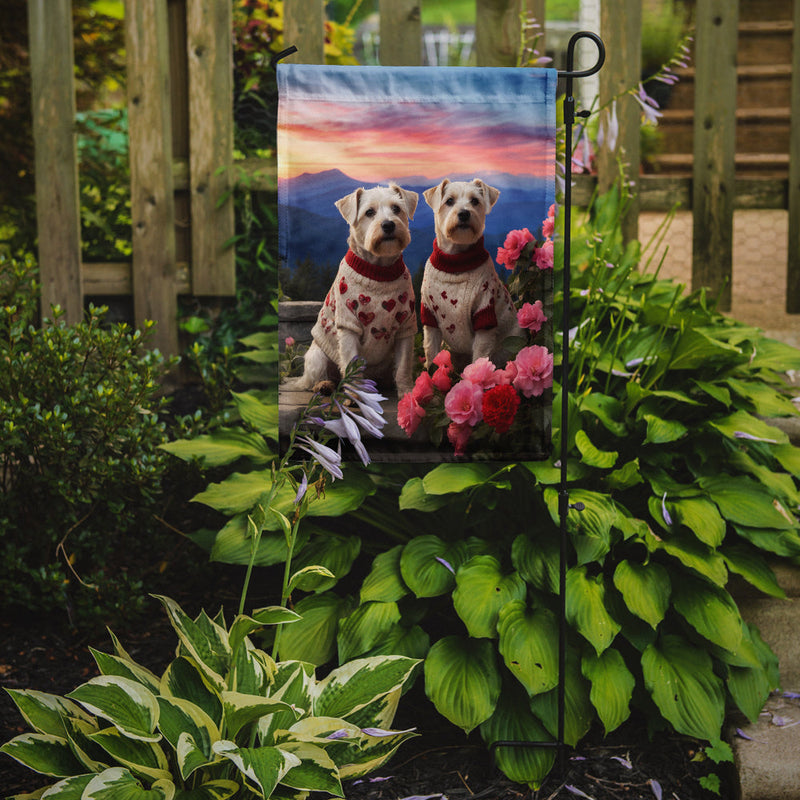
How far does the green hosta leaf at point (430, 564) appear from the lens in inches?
82.8

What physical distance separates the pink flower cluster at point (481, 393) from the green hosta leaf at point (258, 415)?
2.31 ft

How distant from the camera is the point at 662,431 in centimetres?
227

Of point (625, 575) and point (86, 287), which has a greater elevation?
point (86, 287)

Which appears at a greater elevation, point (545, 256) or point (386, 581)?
point (545, 256)

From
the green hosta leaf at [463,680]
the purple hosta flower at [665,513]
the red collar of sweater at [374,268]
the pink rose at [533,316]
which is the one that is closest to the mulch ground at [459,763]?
the green hosta leaf at [463,680]

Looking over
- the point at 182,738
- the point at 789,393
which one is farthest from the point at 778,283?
the point at 182,738

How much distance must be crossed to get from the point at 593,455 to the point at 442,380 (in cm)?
50

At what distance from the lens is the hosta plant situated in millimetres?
1591

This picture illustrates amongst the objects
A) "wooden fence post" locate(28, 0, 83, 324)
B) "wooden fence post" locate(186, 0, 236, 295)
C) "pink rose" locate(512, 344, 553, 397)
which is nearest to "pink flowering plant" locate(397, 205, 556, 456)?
"pink rose" locate(512, 344, 553, 397)

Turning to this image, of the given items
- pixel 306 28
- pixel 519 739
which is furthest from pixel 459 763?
pixel 306 28

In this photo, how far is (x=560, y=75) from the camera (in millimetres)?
1925

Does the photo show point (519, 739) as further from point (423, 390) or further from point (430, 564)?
point (423, 390)

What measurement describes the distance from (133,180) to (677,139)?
4658 millimetres

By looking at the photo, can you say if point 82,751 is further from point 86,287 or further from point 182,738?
point 86,287
